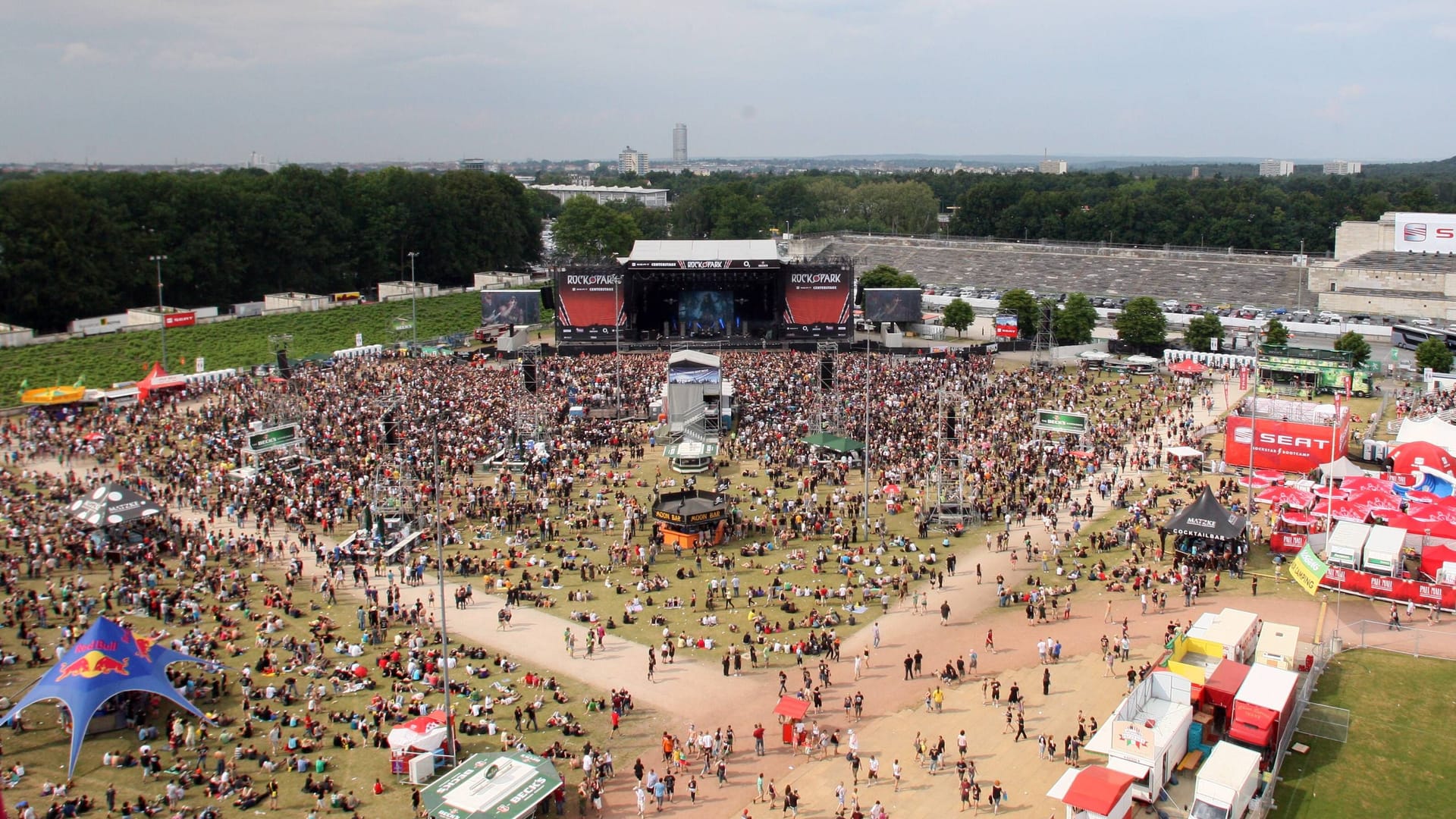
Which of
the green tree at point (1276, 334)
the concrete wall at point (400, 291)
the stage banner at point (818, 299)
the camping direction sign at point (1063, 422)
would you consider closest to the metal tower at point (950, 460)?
the camping direction sign at point (1063, 422)

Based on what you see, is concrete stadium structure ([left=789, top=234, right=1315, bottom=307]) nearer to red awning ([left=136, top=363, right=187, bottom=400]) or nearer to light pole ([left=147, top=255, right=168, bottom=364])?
light pole ([left=147, top=255, right=168, bottom=364])

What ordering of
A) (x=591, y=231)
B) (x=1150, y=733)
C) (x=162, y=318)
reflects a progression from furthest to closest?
(x=591, y=231)
(x=162, y=318)
(x=1150, y=733)

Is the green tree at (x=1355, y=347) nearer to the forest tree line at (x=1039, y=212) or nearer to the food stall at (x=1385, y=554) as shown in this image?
the food stall at (x=1385, y=554)

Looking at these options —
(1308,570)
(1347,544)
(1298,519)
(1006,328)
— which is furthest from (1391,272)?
(1308,570)

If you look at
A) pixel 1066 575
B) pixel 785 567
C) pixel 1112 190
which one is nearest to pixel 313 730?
pixel 785 567

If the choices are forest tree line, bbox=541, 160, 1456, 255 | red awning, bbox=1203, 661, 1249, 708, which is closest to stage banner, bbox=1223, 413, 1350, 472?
red awning, bbox=1203, 661, 1249, 708

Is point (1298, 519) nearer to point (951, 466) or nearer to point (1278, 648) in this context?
point (1278, 648)
